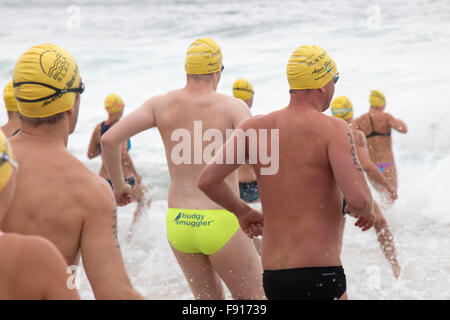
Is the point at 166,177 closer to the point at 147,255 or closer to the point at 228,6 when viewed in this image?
the point at 147,255

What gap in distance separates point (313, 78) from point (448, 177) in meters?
8.62

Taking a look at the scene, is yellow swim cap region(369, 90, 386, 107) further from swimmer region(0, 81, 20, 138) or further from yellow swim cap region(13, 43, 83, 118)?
yellow swim cap region(13, 43, 83, 118)

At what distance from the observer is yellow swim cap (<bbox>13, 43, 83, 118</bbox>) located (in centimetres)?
244

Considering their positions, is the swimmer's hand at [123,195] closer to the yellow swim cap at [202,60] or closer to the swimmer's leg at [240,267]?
the swimmer's leg at [240,267]

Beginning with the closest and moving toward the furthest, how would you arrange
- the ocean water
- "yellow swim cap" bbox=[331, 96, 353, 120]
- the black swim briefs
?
the black swim briefs
"yellow swim cap" bbox=[331, 96, 353, 120]
the ocean water

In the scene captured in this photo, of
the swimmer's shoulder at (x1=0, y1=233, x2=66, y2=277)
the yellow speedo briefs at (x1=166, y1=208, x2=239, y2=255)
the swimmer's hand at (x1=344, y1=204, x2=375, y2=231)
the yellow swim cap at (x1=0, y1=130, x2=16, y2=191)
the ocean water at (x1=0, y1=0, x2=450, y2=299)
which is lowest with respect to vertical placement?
the ocean water at (x1=0, y1=0, x2=450, y2=299)

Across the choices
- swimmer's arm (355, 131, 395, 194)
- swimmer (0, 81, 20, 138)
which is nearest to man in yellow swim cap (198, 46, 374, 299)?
swimmer (0, 81, 20, 138)

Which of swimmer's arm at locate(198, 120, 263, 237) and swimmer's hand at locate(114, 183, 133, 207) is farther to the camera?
swimmer's hand at locate(114, 183, 133, 207)

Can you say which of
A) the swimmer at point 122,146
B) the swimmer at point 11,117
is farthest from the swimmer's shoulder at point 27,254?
the swimmer at point 122,146

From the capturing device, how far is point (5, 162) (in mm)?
1775

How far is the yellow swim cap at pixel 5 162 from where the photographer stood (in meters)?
1.76

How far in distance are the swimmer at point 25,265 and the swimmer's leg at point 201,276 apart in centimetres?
223

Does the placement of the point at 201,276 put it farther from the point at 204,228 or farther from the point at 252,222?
the point at 252,222

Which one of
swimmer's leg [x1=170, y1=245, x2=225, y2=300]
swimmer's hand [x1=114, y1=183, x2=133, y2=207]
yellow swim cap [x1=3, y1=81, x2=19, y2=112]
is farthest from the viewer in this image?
yellow swim cap [x1=3, y1=81, x2=19, y2=112]
